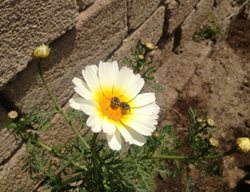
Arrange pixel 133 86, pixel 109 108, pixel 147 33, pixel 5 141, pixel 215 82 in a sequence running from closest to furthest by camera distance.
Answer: pixel 109 108 < pixel 133 86 < pixel 5 141 < pixel 147 33 < pixel 215 82

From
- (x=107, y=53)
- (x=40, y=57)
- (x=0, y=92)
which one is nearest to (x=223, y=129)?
(x=107, y=53)

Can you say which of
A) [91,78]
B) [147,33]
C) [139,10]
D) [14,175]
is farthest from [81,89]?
[147,33]

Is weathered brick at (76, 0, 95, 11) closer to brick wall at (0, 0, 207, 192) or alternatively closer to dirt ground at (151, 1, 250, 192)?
brick wall at (0, 0, 207, 192)

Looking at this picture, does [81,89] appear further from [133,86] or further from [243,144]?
[243,144]

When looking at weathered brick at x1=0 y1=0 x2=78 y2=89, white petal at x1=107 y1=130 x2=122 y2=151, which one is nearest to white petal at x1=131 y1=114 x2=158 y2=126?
white petal at x1=107 y1=130 x2=122 y2=151

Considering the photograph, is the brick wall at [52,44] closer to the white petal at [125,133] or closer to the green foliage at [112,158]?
the green foliage at [112,158]

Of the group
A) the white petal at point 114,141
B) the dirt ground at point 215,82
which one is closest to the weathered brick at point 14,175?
the white petal at point 114,141
